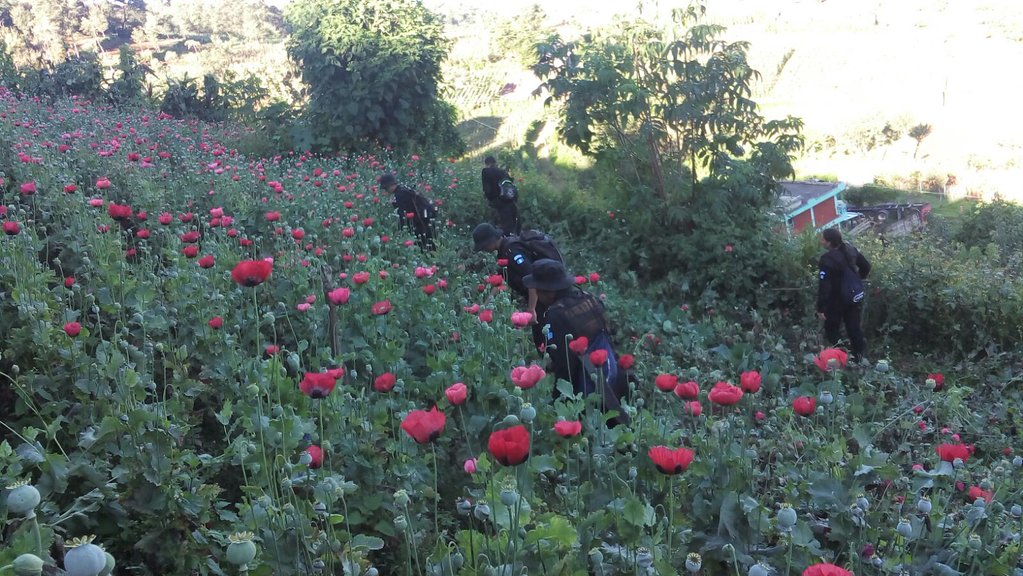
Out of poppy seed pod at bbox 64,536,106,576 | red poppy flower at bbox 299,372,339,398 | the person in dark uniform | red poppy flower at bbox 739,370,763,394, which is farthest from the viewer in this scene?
the person in dark uniform

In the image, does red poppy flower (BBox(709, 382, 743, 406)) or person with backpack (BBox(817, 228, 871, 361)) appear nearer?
red poppy flower (BBox(709, 382, 743, 406))

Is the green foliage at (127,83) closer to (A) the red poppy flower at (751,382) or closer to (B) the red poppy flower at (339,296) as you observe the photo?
(B) the red poppy flower at (339,296)

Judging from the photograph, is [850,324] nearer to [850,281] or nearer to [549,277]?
[850,281]

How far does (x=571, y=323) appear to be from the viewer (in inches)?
123

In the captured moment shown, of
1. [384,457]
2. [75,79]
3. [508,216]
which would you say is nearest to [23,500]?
[384,457]

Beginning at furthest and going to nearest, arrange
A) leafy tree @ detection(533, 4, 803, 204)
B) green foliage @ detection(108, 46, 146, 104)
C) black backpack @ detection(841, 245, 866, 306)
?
green foliage @ detection(108, 46, 146, 104) → leafy tree @ detection(533, 4, 803, 204) → black backpack @ detection(841, 245, 866, 306)

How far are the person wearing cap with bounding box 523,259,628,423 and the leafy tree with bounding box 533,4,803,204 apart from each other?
12.4 ft

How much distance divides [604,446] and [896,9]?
58.5 meters

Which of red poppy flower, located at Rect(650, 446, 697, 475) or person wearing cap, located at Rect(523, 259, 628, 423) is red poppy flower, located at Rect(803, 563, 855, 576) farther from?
person wearing cap, located at Rect(523, 259, 628, 423)

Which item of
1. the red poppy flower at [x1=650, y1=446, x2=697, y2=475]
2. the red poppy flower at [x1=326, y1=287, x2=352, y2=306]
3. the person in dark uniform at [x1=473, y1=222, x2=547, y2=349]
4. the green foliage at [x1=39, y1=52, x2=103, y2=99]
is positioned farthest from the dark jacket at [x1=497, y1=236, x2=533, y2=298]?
the green foliage at [x1=39, y1=52, x2=103, y2=99]

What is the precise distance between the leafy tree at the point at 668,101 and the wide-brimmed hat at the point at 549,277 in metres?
3.76

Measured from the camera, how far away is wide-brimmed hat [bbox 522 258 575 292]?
3271mm

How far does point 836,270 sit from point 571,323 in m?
3.22

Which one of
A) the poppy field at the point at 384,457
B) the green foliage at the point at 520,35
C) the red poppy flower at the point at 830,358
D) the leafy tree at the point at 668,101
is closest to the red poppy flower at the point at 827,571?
the poppy field at the point at 384,457
